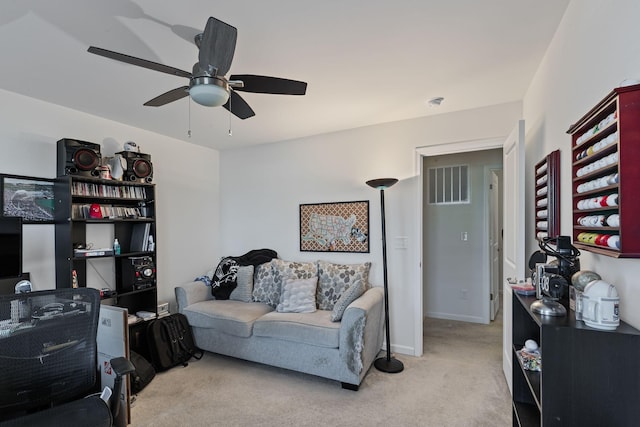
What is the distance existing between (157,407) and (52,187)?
6.70ft

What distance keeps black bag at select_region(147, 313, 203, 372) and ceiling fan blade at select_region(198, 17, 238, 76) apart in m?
2.52

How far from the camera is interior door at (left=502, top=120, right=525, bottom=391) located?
2223mm

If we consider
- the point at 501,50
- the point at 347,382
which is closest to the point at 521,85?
the point at 501,50

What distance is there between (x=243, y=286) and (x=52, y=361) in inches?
80.3

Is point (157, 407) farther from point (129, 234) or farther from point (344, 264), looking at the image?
point (344, 264)

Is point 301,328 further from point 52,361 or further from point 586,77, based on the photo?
point 586,77

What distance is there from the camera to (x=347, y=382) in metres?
2.57

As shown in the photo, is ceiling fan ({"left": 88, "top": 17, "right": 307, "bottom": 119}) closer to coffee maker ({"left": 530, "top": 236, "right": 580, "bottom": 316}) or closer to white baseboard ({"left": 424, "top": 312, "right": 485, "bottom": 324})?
coffee maker ({"left": 530, "top": 236, "right": 580, "bottom": 316})

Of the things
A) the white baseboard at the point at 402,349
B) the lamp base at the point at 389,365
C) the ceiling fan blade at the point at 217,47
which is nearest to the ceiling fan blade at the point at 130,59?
the ceiling fan blade at the point at 217,47

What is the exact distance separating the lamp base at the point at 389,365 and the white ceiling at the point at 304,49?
2.40 metres

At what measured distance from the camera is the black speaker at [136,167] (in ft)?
10.0

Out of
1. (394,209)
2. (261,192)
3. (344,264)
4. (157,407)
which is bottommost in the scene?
(157,407)

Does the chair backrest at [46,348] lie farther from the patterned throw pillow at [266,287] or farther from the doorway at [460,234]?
the doorway at [460,234]

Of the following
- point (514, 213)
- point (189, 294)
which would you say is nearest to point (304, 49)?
point (514, 213)
